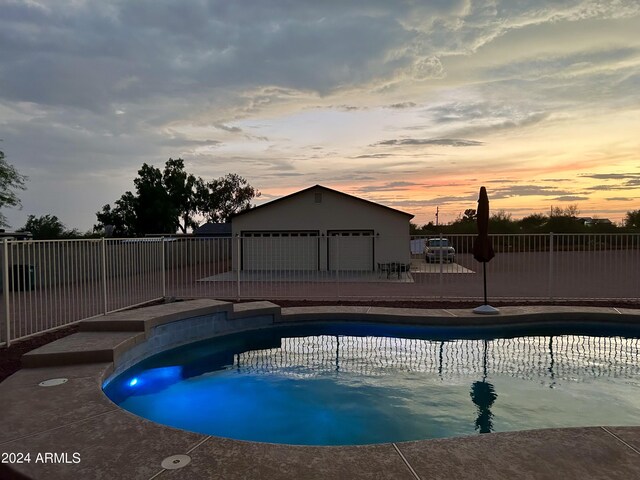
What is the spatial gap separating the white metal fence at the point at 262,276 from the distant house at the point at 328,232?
73 millimetres

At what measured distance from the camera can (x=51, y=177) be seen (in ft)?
74.0

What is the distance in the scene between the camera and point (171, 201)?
4709 centimetres

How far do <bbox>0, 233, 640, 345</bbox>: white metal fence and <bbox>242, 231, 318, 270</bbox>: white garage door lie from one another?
0.05 meters

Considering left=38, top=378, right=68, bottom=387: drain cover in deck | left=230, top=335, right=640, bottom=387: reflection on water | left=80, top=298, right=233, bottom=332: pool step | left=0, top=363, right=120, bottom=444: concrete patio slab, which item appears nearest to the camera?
left=0, top=363, right=120, bottom=444: concrete patio slab

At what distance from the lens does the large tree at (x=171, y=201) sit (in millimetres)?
45719

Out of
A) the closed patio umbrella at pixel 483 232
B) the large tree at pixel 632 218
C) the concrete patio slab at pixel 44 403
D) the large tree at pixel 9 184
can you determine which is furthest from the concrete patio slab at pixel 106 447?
the large tree at pixel 632 218

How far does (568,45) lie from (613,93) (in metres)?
2.97

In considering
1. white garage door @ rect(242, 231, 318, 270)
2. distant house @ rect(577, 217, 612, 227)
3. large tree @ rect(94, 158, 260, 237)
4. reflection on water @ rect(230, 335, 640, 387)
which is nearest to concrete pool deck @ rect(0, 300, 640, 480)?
reflection on water @ rect(230, 335, 640, 387)

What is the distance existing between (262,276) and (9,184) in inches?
832

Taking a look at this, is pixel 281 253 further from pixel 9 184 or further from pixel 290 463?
pixel 9 184

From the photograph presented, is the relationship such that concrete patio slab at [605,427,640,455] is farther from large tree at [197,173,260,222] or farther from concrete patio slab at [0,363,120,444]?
large tree at [197,173,260,222]

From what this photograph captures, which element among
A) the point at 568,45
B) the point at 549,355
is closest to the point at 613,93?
the point at 568,45

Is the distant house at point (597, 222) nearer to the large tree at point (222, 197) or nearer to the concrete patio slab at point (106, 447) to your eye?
the large tree at point (222, 197)

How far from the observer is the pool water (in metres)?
5.01
